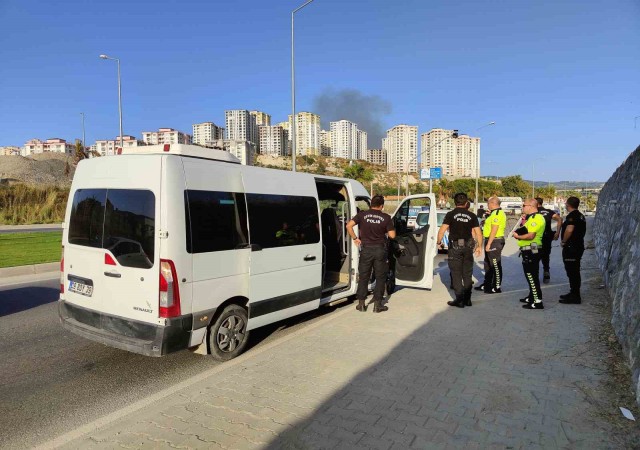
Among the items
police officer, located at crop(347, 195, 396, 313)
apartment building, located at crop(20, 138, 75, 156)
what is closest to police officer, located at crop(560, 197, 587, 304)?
police officer, located at crop(347, 195, 396, 313)

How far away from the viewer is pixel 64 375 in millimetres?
4594

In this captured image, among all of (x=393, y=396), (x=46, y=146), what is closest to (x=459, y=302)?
(x=393, y=396)

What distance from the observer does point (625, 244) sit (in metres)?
6.59

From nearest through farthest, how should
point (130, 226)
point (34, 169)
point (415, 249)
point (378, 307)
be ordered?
1. point (130, 226)
2. point (378, 307)
3. point (415, 249)
4. point (34, 169)

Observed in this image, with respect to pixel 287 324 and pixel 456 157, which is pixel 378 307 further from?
pixel 456 157

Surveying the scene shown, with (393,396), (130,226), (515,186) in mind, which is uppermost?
(515,186)

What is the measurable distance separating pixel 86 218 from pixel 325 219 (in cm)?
409

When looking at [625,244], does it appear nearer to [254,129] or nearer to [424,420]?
[424,420]

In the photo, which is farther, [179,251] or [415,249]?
[415,249]

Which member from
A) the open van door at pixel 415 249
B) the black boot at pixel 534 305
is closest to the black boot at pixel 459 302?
the open van door at pixel 415 249

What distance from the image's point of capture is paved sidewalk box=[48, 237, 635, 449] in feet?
10.6

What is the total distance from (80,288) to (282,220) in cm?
253

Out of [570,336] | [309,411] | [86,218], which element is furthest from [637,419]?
[86,218]

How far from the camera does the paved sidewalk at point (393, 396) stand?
3.22m
